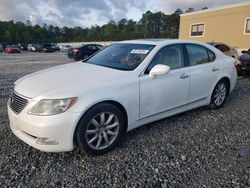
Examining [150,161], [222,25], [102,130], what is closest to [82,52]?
[222,25]

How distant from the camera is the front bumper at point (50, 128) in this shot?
→ 2561 millimetres

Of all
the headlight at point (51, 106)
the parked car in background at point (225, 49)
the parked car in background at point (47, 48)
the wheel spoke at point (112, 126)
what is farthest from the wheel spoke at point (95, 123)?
the parked car in background at point (47, 48)

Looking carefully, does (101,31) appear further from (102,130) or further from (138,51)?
(102,130)

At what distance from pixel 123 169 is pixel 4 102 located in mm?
3791

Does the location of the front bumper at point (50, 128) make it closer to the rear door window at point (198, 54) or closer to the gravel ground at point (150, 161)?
the gravel ground at point (150, 161)

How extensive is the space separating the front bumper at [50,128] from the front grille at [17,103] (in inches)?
3.0

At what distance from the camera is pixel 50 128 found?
2555 mm

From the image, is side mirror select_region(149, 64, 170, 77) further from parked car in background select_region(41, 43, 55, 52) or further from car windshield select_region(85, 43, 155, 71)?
parked car in background select_region(41, 43, 55, 52)

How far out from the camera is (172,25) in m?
79.4

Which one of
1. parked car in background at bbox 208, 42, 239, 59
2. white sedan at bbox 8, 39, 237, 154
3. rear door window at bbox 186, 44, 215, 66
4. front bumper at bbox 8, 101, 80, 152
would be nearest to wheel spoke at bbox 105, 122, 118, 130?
white sedan at bbox 8, 39, 237, 154

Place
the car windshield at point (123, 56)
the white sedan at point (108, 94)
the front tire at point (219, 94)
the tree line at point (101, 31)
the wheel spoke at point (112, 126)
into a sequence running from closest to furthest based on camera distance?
1. the white sedan at point (108, 94)
2. the wheel spoke at point (112, 126)
3. the car windshield at point (123, 56)
4. the front tire at point (219, 94)
5. the tree line at point (101, 31)

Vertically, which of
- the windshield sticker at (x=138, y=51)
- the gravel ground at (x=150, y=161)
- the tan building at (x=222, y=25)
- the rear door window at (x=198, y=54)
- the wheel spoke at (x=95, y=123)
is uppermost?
the tan building at (x=222, y=25)

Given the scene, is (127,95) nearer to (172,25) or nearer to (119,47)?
(119,47)

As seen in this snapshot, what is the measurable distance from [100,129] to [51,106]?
724 millimetres
